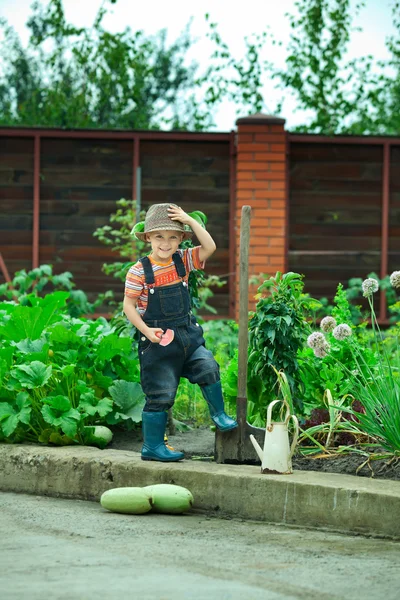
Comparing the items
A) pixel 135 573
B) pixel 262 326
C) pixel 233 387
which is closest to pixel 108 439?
pixel 233 387

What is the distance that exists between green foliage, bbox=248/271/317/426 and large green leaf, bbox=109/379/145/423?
0.69 meters

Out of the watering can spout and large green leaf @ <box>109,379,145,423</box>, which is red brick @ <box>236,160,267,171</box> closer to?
large green leaf @ <box>109,379,145,423</box>

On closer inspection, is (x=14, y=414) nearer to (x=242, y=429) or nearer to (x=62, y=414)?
(x=62, y=414)

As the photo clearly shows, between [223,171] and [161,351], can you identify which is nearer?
[161,351]

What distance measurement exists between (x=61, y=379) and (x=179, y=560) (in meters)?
2.02

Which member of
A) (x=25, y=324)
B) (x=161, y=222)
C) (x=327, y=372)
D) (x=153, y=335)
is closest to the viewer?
(x=153, y=335)

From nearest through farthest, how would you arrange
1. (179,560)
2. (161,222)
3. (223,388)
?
(179,560), (161,222), (223,388)

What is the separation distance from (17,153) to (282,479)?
630 cm

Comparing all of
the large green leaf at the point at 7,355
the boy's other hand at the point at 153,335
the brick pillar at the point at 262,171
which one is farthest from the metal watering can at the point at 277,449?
the brick pillar at the point at 262,171

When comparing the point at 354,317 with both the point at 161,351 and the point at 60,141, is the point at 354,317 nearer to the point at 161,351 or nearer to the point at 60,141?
the point at 60,141

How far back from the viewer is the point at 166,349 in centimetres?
484

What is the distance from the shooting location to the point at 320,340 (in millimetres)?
5121

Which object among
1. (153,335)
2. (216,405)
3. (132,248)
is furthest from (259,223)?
(153,335)

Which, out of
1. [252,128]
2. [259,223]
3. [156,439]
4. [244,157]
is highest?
[252,128]
